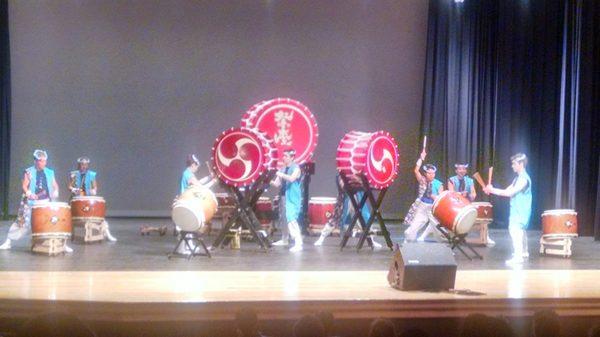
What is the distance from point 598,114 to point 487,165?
Result: 232cm

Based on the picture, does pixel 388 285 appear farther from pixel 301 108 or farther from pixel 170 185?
pixel 170 185

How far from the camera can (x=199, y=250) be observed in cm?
926

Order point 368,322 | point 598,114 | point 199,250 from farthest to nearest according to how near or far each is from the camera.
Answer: point 598,114
point 199,250
point 368,322

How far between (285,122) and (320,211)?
2.36 metres

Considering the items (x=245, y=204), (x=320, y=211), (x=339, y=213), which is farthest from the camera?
(x=320, y=211)

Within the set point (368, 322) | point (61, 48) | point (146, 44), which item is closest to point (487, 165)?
point (146, 44)

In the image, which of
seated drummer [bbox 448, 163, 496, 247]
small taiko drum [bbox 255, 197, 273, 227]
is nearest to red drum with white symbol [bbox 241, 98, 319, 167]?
small taiko drum [bbox 255, 197, 273, 227]

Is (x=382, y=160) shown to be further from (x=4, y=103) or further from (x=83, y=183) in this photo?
(x=4, y=103)

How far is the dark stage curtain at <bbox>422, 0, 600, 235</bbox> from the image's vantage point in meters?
12.1

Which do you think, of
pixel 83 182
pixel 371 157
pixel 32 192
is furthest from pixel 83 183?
pixel 371 157

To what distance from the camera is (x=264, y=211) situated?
36.9ft

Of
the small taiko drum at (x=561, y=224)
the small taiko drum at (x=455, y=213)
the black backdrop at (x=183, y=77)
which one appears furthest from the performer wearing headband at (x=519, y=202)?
the black backdrop at (x=183, y=77)

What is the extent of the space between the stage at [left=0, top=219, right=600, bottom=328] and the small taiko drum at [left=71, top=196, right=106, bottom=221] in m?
1.45

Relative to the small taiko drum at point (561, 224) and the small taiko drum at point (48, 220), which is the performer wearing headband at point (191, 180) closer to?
the small taiko drum at point (48, 220)
